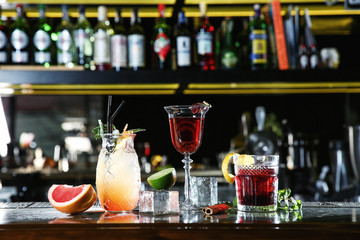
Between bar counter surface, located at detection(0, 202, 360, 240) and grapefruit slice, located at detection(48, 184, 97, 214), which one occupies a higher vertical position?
grapefruit slice, located at detection(48, 184, 97, 214)

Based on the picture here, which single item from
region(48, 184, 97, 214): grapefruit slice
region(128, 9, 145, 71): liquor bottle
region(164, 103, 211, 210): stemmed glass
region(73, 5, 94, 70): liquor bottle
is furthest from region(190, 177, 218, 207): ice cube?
region(73, 5, 94, 70): liquor bottle

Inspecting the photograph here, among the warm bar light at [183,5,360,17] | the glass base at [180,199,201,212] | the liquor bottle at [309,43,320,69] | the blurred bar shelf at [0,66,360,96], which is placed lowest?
the glass base at [180,199,201,212]

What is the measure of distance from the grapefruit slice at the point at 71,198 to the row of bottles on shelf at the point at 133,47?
1.29 metres

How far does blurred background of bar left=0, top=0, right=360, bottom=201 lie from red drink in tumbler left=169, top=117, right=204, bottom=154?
108 cm

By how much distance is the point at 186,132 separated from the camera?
1128 mm

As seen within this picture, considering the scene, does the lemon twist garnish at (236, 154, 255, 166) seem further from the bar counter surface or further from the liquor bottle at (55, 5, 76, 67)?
the liquor bottle at (55, 5, 76, 67)

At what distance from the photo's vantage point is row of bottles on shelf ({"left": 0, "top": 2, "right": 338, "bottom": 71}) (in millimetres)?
2291

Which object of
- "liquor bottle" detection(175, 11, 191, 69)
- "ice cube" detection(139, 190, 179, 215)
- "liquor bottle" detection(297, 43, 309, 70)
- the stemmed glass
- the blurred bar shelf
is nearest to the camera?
"ice cube" detection(139, 190, 179, 215)

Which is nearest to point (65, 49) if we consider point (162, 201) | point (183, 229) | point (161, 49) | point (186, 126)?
point (161, 49)

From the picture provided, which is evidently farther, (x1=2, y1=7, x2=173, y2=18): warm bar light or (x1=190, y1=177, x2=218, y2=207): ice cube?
(x1=2, y1=7, x2=173, y2=18): warm bar light

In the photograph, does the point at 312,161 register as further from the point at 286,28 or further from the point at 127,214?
the point at 127,214

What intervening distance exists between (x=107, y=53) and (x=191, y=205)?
132 cm

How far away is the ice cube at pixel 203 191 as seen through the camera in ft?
3.71

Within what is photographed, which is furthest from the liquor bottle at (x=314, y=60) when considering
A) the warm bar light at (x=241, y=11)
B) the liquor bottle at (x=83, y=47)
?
the liquor bottle at (x=83, y=47)
